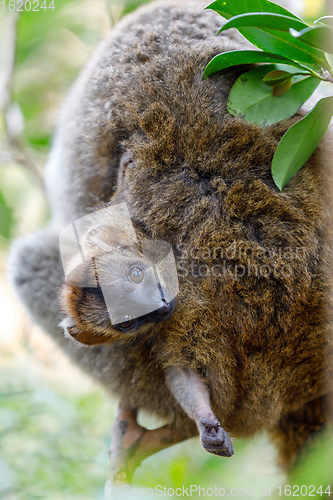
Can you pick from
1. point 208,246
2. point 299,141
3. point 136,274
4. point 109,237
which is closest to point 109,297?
point 136,274

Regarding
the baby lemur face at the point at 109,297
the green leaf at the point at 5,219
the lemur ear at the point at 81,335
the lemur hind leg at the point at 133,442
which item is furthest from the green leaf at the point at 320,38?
the green leaf at the point at 5,219

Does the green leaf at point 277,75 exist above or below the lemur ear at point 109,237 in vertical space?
above

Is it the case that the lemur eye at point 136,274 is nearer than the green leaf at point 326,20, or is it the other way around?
the green leaf at point 326,20

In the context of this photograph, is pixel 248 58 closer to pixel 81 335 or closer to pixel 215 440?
pixel 81 335

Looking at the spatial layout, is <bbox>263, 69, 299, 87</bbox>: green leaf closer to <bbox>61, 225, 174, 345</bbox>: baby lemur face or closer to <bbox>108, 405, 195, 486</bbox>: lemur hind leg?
<bbox>61, 225, 174, 345</bbox>: baby lemur face

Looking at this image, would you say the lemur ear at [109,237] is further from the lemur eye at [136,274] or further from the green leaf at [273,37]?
the green leaf at [273,37]

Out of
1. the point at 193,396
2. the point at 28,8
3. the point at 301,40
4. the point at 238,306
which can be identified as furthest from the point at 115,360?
the point at 28,8

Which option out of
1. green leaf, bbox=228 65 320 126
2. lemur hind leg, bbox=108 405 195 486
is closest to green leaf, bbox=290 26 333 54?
green leaf, bbox=228 65 320 126
